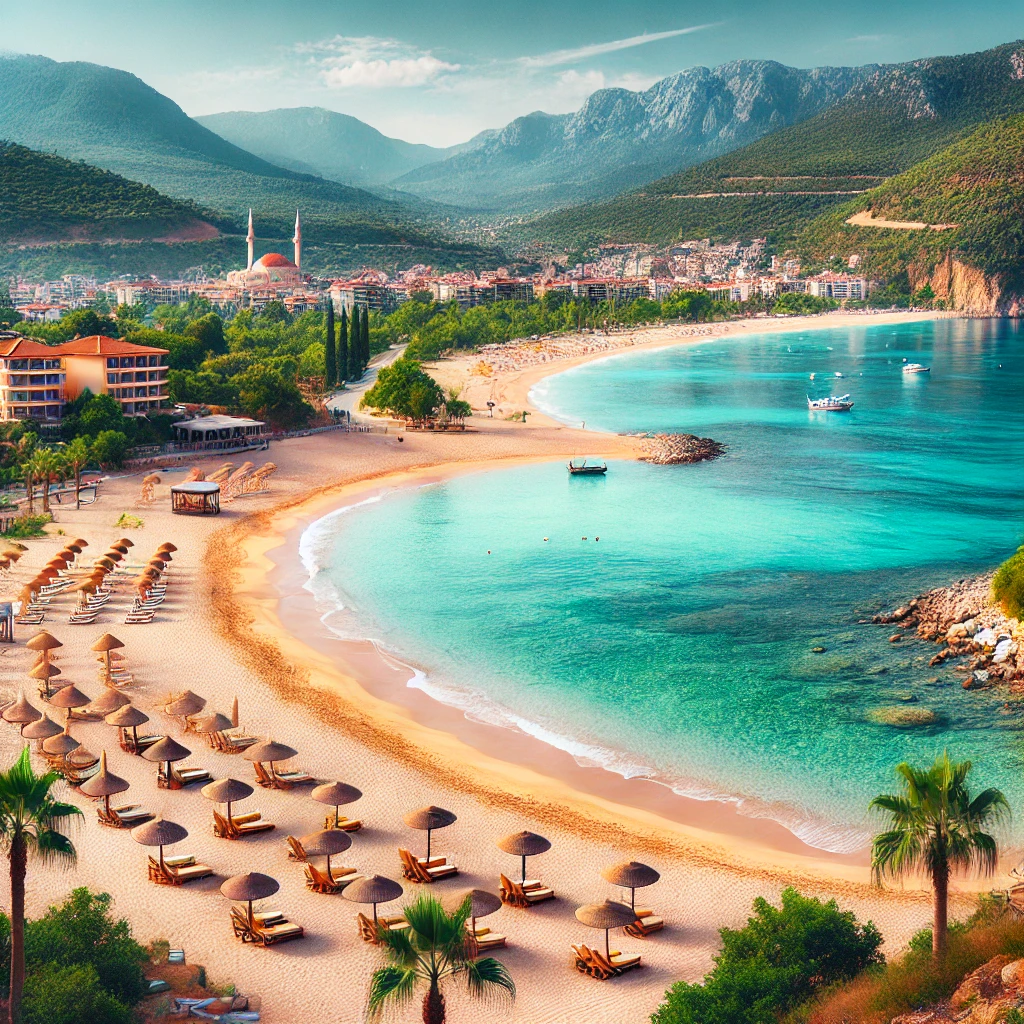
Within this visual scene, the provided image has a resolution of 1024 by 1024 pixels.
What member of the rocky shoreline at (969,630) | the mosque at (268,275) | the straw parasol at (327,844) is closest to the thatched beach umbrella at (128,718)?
the straw parasol at (327,844)

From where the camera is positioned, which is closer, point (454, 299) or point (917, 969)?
point (917, 969)

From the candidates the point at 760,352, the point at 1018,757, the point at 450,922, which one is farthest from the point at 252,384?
the point at 760,352

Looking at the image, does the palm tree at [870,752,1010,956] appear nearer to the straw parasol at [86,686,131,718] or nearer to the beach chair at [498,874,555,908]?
the beach chair at [498,874,555,908]

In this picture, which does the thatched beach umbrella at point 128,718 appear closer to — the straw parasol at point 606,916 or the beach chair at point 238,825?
the beach chair at point 238,825

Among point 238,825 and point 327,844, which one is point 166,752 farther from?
point 327,844

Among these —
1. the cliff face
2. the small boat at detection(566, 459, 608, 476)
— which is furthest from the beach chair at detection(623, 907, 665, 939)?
the cliff face

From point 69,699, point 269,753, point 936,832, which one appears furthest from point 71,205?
point 936,832

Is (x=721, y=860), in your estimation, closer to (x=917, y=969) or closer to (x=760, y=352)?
(x=917, y=969)
